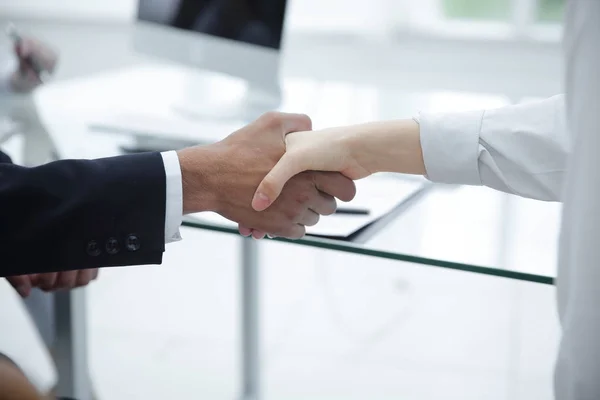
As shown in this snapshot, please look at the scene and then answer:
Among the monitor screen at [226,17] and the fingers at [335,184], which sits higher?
the monitor screen at [226,17]

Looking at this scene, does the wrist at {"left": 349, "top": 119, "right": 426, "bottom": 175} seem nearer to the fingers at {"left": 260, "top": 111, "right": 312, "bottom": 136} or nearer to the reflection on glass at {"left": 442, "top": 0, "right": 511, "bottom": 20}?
the fingers at {"left": 260, "top": 111, "right": 312, "bottom": 136}

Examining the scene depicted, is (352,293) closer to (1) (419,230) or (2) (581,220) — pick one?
(1) (419,230)

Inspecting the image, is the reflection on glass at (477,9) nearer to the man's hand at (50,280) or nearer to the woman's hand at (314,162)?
the woman's hand at (314,162)

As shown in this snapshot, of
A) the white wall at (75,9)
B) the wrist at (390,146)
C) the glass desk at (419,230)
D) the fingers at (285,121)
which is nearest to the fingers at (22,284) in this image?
the glass desk at (419,230)

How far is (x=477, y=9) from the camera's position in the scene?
317cm

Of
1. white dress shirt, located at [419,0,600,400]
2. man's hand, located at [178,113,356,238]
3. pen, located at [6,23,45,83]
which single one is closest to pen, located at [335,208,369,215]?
man's hand, located at [178,113,356,238]

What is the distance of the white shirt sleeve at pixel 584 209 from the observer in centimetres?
80

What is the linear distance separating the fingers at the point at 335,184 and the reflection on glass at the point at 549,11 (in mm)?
2054

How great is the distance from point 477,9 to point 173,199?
230cm

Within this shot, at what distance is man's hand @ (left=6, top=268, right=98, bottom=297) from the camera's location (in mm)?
1328

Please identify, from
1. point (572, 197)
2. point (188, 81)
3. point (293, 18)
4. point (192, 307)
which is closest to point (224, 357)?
point (192, 307)

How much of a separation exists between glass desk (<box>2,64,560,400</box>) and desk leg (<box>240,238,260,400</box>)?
42 centimetres

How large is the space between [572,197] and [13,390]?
0.60 meters

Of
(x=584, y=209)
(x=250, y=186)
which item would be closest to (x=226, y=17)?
(x=250, y=186)
